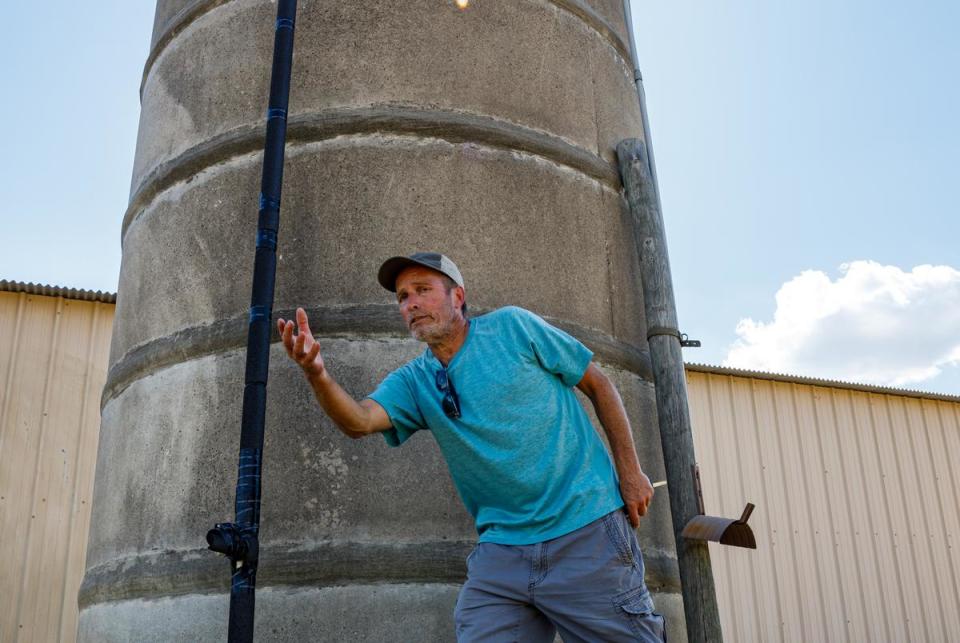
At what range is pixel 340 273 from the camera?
393 centimetres

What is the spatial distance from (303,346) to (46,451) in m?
8.99

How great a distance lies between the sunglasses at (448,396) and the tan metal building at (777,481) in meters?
8.73

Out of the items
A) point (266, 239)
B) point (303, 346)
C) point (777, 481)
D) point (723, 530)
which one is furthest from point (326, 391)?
point (777, 481)

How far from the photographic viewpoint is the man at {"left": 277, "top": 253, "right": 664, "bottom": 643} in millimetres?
2725

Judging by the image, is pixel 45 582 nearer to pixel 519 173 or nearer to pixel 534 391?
pixel 519 173

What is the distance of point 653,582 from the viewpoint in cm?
407

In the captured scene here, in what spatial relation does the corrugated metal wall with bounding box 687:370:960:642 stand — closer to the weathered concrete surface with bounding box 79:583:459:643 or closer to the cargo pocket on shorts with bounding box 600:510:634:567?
the weathered concrete surface with bounding box 79:583:459:643

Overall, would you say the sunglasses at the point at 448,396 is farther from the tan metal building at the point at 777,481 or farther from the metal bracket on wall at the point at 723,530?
the tan metal building at the point at 777,481

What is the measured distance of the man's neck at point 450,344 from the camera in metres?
3.10

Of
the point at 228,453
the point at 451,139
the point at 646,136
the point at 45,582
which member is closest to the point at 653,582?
the point at 228,453

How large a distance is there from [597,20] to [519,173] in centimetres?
134

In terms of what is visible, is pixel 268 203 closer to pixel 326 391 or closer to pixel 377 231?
pixel 377 231

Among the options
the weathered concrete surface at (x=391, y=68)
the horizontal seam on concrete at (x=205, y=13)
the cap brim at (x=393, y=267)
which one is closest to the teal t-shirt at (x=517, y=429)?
the cap brim at (x=393, y=267)

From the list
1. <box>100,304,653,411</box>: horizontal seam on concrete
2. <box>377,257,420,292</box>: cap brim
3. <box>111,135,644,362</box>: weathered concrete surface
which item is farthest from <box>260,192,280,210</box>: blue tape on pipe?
<box>377,257,420,292</box>: cap brim
